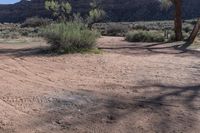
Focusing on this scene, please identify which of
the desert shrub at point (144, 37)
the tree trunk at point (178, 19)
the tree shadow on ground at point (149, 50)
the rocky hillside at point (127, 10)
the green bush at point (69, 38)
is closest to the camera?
the green bush at point (69, 38)

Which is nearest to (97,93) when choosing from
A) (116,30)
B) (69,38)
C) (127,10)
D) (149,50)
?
(69,38)

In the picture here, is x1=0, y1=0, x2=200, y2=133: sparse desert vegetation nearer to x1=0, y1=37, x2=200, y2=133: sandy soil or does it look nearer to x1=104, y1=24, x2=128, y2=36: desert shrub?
x1=0, y1=37, x2=200, y2=133: sandy soil

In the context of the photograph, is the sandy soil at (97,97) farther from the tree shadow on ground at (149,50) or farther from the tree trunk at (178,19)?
the tree trunk at (178,19)

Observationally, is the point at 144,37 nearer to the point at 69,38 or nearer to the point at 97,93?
the point at 69,38

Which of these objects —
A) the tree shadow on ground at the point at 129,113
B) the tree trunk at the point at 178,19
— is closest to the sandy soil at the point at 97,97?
the tree shadow on ground at the point at 129,113

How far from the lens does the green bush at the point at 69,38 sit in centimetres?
1661

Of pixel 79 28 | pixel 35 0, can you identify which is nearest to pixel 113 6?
pixel 35 0

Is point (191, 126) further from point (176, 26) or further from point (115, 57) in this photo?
point (176, 26)

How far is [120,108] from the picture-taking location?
8.50 m

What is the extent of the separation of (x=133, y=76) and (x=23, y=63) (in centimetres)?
336

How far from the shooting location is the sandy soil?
759 cm

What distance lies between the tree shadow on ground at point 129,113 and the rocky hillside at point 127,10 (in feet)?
220

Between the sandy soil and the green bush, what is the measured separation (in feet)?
7.96

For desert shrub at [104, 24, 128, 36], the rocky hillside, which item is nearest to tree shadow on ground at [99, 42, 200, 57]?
desert shrub at [104, 24, 128, 36]
